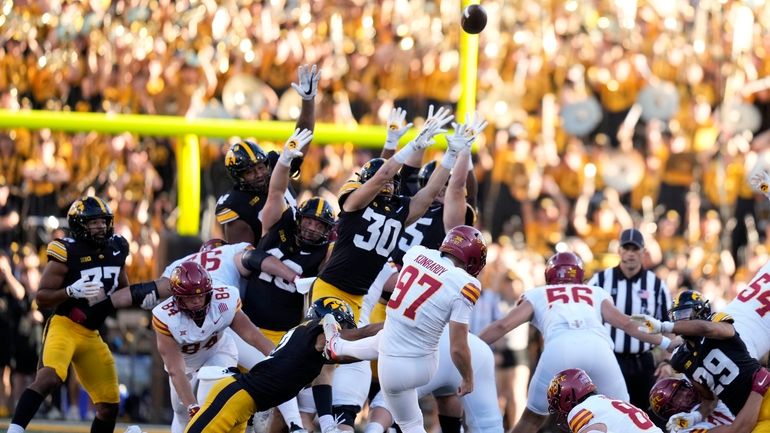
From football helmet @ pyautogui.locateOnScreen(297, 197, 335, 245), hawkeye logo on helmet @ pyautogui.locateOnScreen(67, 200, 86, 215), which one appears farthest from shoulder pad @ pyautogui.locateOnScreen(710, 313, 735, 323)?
hawkeye logo on helmet @ pyautogui.locateOnScreen(67, 200, 86, 215)

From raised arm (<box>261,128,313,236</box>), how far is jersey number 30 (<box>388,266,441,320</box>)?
5.74 feet

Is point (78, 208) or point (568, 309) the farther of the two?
point (78, 208)

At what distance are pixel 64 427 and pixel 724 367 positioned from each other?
5222mm

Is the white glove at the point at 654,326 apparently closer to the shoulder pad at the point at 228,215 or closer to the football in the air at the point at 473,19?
the football in the air at the point at 473,19

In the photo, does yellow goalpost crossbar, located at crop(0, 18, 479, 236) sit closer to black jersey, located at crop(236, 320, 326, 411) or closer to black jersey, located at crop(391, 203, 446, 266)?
black jersey, located at crop(391, 203, 446, 266)

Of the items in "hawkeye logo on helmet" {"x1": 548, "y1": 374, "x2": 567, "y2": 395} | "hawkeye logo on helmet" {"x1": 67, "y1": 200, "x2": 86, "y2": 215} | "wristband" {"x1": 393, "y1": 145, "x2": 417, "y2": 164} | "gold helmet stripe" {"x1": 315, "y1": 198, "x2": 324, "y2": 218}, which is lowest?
"hawkeye logo on helmet" {"x1": 548, "y1": 374, "x2": 567, "y2": 395}

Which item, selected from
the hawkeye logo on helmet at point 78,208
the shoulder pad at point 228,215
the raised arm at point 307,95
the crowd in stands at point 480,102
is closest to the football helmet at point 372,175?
the raised arm at point 307,95

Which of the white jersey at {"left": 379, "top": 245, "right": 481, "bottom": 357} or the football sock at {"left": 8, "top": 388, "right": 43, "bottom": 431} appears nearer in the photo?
the white jersey at {"left": 379, "top": 245, "right": 481, "bottom": 357}

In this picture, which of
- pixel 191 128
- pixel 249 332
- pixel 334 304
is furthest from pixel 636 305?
pixel 191 128

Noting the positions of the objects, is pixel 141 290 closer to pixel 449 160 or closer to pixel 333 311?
pixel 333 311

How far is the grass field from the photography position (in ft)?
33.4

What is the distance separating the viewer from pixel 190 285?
7457mm

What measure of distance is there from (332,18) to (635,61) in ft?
11.3

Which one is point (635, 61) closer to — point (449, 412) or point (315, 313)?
point (449, 412)
